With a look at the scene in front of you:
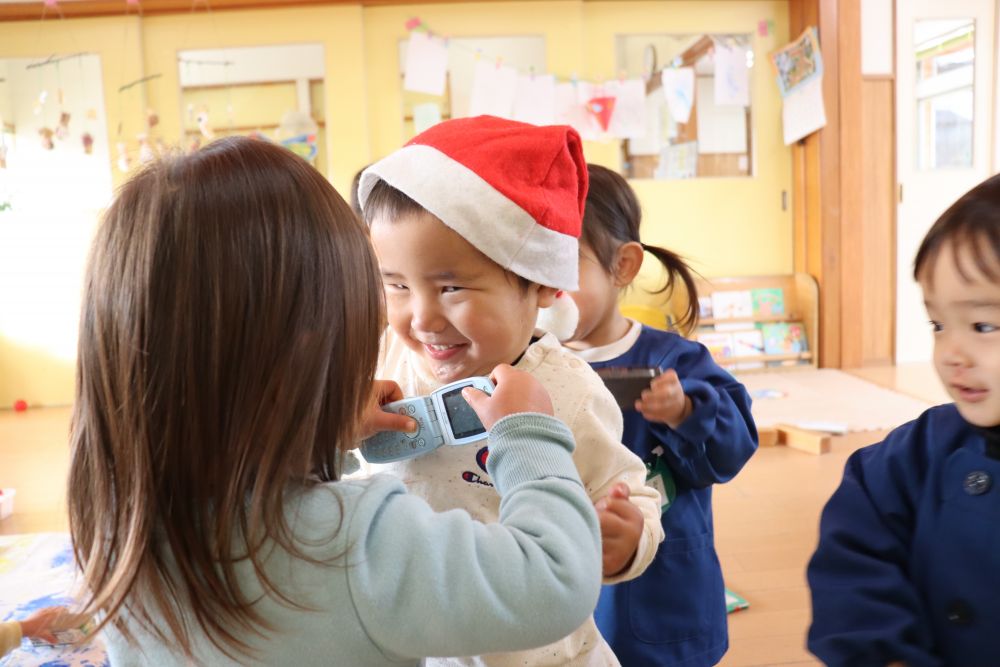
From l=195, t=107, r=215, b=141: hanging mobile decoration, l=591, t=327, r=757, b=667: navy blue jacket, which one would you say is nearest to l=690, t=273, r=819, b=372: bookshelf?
l=195, t=107, r=215, b=141: hanging mobile decoration

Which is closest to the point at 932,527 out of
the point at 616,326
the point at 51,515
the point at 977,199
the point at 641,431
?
the point at 977,199

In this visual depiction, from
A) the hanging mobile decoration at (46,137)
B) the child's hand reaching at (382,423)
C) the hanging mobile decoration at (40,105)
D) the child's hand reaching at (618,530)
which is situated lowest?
the child's hand reaching at (618,530)

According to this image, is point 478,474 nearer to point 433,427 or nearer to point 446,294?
point 433,427

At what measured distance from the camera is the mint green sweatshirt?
540 mm

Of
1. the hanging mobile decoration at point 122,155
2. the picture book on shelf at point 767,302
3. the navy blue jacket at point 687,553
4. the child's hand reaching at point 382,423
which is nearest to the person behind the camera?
the child's hand reaching at point 382,423

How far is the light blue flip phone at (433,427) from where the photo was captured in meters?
0.73

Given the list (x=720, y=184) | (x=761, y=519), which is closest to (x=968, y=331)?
(x=761, y=519)

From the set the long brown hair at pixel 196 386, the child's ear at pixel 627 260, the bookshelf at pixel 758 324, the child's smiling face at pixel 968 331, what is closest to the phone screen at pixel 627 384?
the child's ear at pixel 627 260

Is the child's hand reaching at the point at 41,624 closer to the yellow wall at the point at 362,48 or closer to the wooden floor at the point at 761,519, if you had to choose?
the wooden floor at the point at 761,519

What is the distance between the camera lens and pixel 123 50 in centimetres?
446

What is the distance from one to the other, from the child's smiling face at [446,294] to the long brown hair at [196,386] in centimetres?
23

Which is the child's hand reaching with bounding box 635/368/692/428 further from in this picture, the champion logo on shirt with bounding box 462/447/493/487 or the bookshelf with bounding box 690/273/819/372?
the bookshelf with bounding box 690/273/819/372

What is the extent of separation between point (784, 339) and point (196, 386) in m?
4.48

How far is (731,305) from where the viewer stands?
4684 mm
